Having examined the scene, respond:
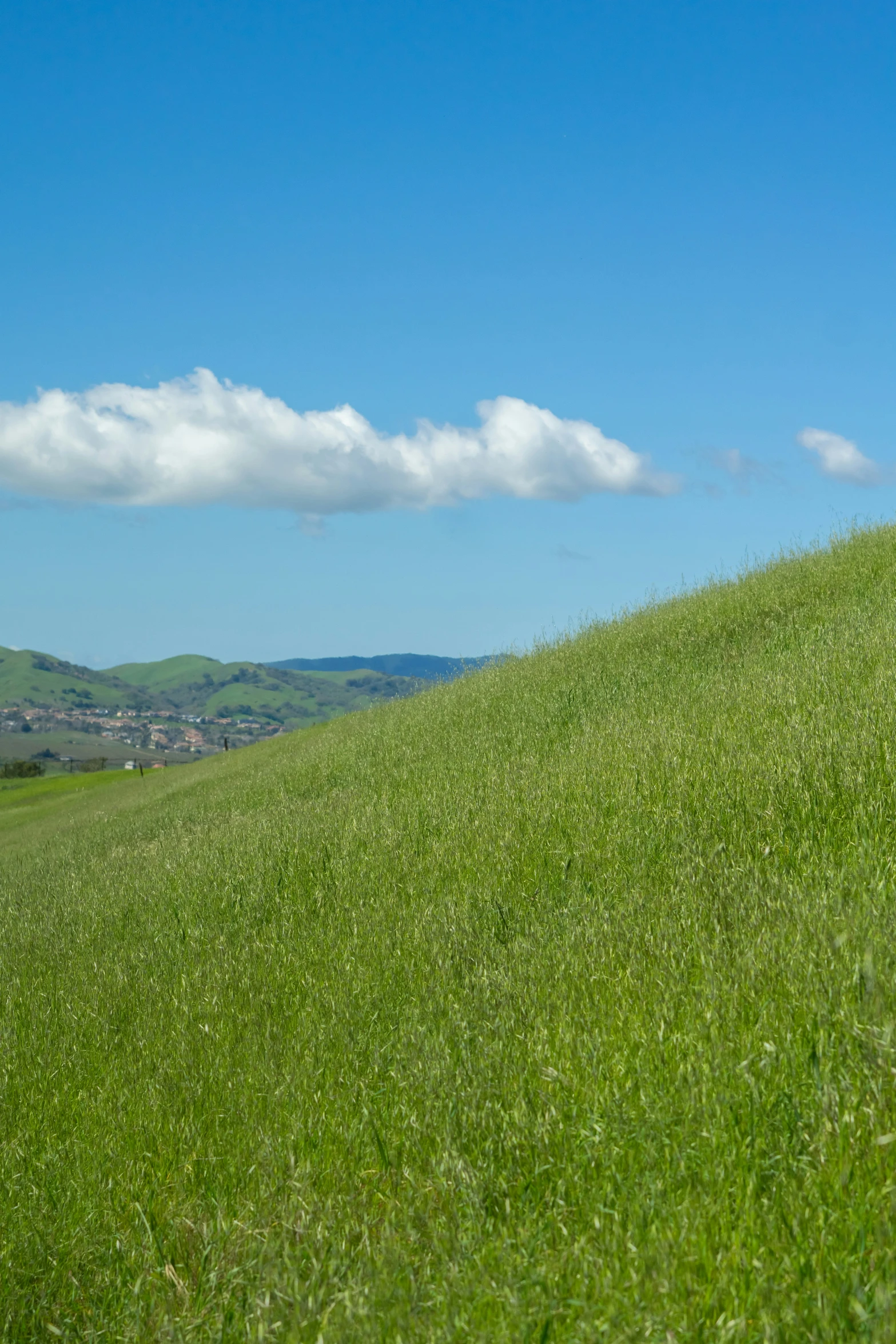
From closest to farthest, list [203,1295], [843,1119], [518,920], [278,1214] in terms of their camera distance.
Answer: [843,1119], [203,1295], [278,1214], [518,920]

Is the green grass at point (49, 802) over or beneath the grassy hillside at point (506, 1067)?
beneath

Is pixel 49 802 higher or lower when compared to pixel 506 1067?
lower

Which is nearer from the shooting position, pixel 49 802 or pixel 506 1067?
pixel 506 1067

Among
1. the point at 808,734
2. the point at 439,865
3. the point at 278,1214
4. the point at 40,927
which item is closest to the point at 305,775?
the point at 40,927

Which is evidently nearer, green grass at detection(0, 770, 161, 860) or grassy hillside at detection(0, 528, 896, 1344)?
grassy hillside at detection(0, 528, 896, 1344)

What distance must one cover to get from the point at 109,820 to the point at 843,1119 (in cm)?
2372

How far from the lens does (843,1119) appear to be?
10.7ft

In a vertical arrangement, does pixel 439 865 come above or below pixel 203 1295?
above

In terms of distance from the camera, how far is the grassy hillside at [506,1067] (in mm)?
3064

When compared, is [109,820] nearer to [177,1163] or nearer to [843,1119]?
[177,1163]

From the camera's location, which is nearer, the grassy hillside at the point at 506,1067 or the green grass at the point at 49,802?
the grassy hillside at the point at 506,1067

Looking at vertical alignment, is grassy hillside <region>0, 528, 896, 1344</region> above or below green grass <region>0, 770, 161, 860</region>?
above

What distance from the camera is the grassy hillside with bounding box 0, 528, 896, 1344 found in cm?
306

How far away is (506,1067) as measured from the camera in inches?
Answer: 168
